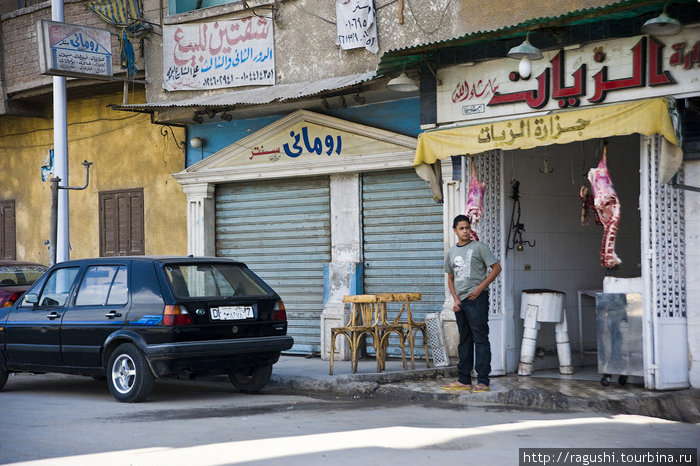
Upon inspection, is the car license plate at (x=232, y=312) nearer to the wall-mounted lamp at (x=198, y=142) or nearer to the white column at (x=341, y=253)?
the white column at (x=341, y=253)

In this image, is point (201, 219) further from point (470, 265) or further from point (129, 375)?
point (470, 265)

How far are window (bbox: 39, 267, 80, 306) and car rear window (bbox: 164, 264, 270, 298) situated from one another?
4.76 feet

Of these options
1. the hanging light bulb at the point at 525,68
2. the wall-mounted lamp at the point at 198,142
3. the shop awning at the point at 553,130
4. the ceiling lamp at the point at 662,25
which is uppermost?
the ceiling lamp at the point at 662,25

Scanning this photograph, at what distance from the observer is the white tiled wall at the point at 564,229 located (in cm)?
1150

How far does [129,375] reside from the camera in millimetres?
9641

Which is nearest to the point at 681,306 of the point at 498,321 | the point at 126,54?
the point at 498,321

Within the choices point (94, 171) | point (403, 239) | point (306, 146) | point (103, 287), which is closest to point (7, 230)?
point (94, 171)

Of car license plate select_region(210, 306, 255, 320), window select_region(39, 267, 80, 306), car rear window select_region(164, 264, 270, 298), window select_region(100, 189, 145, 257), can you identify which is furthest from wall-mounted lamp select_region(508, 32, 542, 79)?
window select_region(100, 189, 145, 257)

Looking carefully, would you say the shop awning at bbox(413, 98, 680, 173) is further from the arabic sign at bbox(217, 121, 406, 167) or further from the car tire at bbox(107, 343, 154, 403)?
the car tire at bbox(107, 343, 154, 403)

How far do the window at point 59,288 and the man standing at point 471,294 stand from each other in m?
4.24

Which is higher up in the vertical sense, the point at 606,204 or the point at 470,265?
the point at 606,204

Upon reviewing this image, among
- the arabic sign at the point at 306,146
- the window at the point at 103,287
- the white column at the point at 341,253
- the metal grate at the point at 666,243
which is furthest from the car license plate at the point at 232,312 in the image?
the metal grate at the point at 666,243

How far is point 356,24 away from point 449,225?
11.0 ft

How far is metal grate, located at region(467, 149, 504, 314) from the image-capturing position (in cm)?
1105
